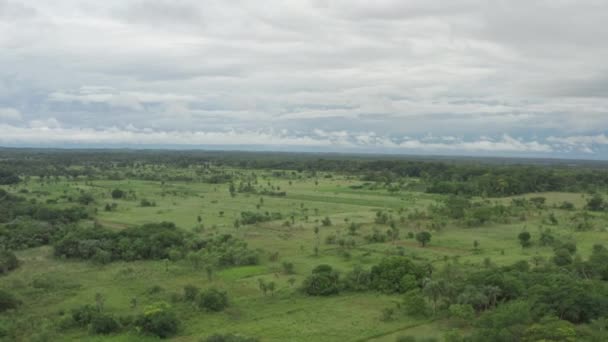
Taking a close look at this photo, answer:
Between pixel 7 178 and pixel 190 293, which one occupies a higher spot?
pixel 7 178

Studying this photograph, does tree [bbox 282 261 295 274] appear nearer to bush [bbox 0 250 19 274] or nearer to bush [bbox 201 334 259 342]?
bush [bbox 201 334 259 342]

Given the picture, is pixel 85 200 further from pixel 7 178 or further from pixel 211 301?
pixel 211 301

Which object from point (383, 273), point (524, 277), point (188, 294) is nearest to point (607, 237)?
point (524, 277)

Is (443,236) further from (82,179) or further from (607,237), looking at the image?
(82,179)

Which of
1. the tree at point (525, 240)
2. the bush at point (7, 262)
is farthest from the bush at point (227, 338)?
the tree at point (525, 240)

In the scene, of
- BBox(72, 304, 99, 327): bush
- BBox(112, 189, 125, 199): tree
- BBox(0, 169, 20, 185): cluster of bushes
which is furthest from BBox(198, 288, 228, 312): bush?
BBox(0, 169, 20, 185): cluster of bushes

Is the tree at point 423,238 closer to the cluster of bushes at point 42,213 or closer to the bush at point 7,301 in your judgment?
the bush at point 7,301

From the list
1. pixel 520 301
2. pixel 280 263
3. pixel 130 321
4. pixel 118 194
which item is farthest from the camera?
pixel 118 194

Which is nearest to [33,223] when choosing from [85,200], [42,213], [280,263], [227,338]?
[42,213]
